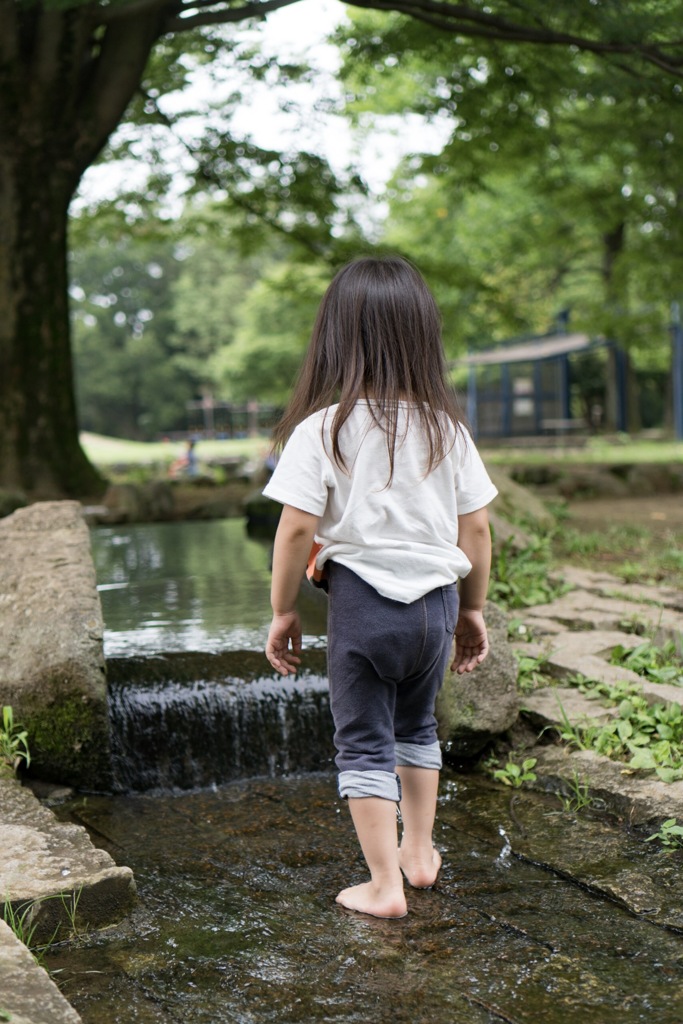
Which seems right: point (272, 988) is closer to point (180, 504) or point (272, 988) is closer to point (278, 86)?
point (180, 504)

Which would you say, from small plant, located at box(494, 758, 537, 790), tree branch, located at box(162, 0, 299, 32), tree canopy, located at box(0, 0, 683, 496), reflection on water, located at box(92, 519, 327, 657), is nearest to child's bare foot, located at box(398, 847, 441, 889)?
small plant, located at box(494, 758, 537, 790)

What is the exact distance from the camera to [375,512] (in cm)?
261

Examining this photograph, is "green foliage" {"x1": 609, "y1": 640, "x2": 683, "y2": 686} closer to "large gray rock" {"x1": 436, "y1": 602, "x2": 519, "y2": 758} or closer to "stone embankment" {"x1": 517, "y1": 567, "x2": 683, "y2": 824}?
"stone embankment" {"x1": 517, "y1": 567, "x2": 683, "y2": 824}

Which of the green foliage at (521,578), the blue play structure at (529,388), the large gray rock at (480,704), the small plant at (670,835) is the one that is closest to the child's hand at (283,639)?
the small plant at (670,835)

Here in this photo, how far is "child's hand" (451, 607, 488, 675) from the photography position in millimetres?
2938

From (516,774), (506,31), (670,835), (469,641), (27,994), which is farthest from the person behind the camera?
(506,31)

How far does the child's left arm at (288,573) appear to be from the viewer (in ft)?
8.51

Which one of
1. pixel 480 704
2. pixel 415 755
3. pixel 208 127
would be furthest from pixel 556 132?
pixel 415 755

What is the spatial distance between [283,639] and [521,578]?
336cm

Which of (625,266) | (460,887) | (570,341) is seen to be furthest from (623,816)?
(570,341)

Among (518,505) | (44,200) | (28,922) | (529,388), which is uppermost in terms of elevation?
(44,200)

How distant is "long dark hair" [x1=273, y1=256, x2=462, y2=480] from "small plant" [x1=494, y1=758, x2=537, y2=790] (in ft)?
5.47

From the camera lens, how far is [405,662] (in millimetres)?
2656

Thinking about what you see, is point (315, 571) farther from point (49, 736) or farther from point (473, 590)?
point (49, 736)
